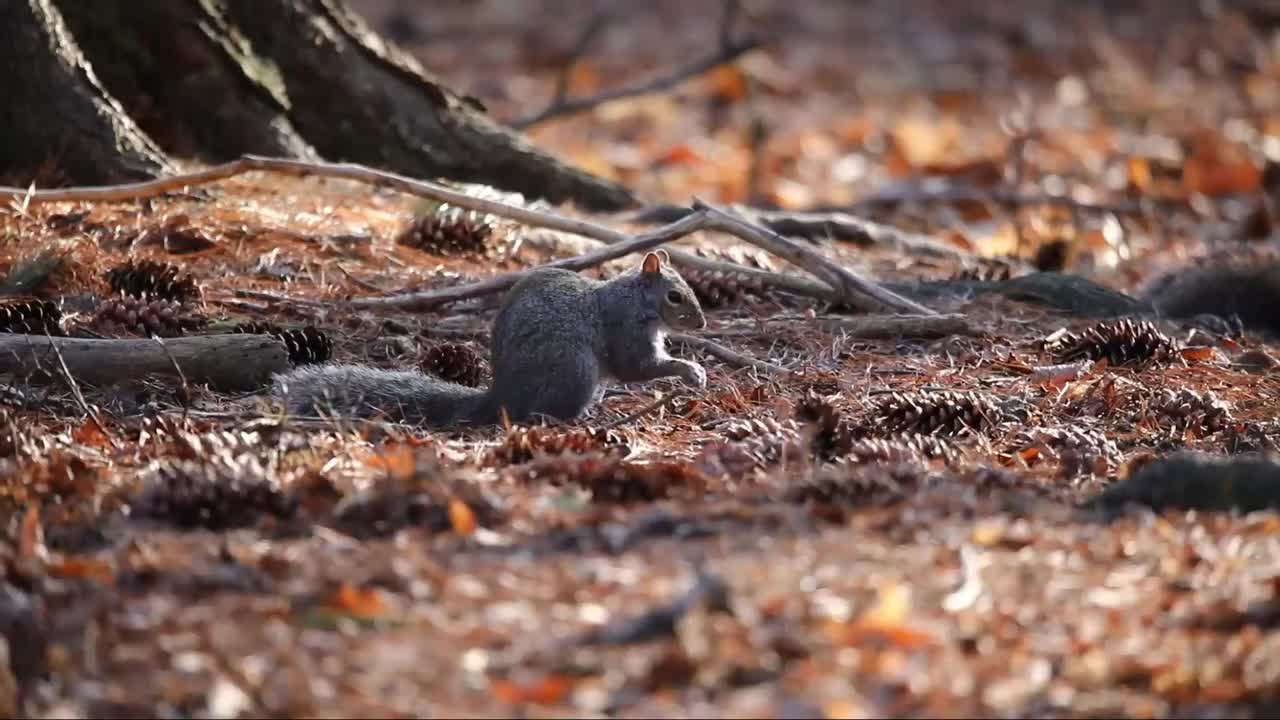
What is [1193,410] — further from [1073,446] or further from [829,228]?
[829,228]

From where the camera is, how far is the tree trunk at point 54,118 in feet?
19.0

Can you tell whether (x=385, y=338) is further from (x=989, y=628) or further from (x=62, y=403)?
(x=989, y=628)

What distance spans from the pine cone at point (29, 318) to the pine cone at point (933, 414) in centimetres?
225

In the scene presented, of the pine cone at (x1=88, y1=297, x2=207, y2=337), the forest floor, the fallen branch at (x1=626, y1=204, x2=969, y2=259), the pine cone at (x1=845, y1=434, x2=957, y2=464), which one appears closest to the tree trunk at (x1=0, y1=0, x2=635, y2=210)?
the forest floor

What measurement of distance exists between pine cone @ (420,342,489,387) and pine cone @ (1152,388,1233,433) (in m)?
1.90

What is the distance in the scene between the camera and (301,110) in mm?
6820

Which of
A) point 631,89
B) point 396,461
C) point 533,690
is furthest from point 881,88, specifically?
point 533,690

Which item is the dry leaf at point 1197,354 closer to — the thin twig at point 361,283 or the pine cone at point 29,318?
the thin twig at point 361,283

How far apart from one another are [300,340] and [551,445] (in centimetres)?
114

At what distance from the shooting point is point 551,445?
3898mm

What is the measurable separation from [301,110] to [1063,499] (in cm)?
415

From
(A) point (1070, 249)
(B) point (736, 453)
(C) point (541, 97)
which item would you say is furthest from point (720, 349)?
(C) point (541, 97)

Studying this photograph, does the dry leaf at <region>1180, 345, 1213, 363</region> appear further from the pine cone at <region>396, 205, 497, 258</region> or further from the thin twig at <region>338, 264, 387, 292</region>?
the thin twig at <region>338, 264, 387, 292</region>

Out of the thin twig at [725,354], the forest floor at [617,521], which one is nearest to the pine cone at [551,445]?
the forest floor at [617,521]
